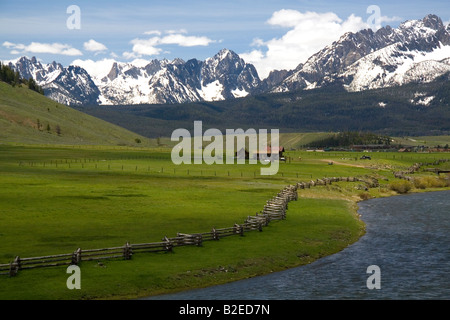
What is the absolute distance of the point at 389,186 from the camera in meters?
125

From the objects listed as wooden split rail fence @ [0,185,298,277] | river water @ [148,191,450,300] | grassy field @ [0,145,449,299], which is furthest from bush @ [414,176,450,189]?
wooden split rail fence @ [0,185,298,277]

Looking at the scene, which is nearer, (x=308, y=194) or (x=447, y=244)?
(x=447, y=244)

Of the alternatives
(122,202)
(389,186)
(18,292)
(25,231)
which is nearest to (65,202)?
(122,202)

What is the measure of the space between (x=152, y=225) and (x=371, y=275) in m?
24.8

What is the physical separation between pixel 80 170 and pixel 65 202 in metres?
53.2

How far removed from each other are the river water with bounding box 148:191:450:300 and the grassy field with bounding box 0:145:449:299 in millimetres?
1866

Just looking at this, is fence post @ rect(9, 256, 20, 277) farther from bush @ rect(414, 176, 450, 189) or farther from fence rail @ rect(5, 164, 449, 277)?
bush @ rect(414, 176, 450, 189)

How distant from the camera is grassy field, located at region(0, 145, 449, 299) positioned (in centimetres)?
4288

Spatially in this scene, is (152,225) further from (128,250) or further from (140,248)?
(128,250)

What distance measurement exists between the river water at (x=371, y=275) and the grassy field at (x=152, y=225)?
1.87 metres

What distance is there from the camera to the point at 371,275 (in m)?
46.8

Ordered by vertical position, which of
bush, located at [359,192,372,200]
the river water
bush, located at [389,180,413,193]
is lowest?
the river water

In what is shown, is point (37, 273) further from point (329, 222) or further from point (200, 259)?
point (329, 222)

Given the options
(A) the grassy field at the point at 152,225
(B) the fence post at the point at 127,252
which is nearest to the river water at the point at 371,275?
(A) the grassy field at the point at 152,225
